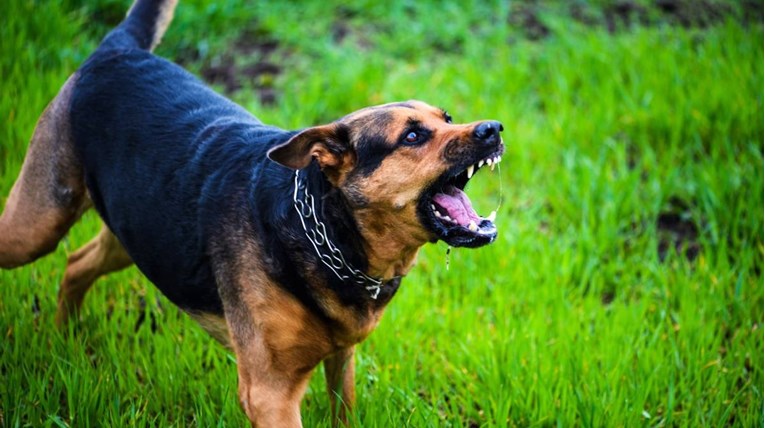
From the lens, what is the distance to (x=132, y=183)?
12.3 ft

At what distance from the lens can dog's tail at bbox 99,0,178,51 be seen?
449 cm

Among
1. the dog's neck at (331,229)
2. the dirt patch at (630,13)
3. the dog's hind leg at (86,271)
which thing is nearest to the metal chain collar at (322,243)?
the dog's neck at (331,229)

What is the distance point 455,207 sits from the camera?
131 inches

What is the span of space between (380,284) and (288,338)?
1.49ft

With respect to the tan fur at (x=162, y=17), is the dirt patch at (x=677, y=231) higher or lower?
lower

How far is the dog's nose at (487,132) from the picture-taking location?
3199 millimetres

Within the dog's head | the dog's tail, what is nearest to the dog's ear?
the dog's head

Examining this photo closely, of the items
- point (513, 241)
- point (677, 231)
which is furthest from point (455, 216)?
point (677, 231)

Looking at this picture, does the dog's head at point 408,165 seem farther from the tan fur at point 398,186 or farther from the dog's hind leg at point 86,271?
the dog's hind leg at point 86,271

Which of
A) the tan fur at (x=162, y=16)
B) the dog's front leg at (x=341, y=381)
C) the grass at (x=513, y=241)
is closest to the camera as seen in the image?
the dog's front leg at (x=341, y=381)

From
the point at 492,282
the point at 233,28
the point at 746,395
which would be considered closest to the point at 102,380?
the point at 492,282

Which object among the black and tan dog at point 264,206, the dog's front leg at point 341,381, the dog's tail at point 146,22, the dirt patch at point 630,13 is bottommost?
the dog's front leg at point 341,381

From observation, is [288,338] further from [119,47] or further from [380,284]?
[119,47]

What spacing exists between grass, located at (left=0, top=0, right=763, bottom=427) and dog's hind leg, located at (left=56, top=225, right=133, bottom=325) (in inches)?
4.1
